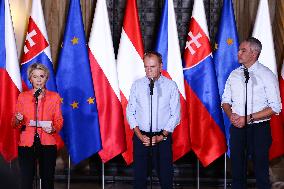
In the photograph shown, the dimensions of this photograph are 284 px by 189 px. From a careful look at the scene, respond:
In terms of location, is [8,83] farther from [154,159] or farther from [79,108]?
[154,159]

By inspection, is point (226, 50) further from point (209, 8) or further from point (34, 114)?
point (34, 114)

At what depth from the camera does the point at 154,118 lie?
3814 millimetres

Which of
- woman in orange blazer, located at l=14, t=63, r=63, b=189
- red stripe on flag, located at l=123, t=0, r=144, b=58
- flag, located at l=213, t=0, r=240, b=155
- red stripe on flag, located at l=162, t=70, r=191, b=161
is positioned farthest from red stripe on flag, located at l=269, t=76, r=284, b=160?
woman in orange blazer, located at l=14, t=63, r=63, b=189

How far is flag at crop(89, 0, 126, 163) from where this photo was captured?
477 cm

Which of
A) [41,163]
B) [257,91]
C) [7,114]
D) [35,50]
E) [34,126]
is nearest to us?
[34,126]

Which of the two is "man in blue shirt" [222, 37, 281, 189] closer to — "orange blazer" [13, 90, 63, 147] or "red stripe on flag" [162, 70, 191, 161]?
"red stripe on flag" [162, 70, 191, 161]

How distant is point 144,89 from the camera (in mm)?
3799

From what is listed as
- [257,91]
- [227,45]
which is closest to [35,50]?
[227,45]

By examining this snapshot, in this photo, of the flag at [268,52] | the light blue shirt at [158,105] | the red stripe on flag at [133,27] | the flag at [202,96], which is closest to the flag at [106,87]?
the red stripe on flag at [133,27]

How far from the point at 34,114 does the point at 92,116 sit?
1.19 metres

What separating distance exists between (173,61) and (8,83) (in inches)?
69.6

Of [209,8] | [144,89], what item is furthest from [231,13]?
[144,89]

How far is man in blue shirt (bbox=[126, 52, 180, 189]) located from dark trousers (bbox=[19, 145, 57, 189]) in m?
0.72

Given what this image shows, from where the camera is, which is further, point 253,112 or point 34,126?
point 253,112
